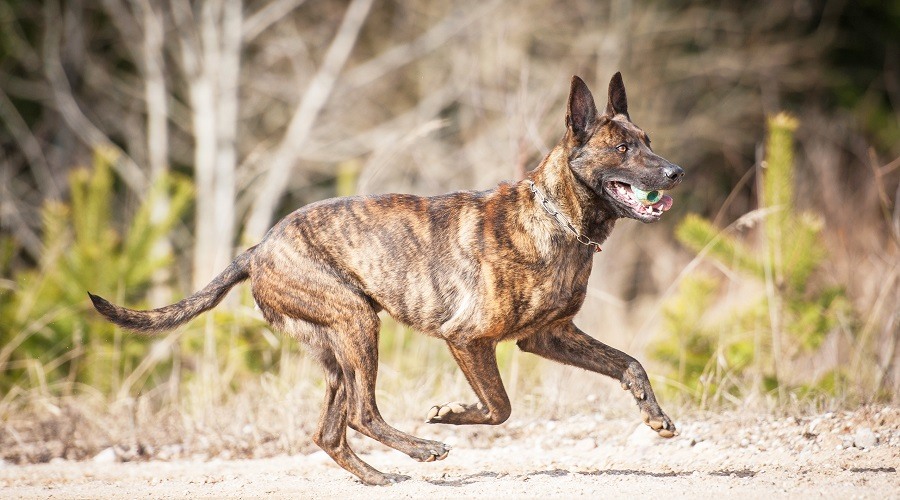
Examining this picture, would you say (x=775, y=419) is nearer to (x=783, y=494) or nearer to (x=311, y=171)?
(x=783, y=494)

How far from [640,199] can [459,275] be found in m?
0.97

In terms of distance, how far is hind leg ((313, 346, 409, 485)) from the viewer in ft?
17.2

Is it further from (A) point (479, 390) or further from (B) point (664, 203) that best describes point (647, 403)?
(B) point (664, 203)

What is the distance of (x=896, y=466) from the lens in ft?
16.0

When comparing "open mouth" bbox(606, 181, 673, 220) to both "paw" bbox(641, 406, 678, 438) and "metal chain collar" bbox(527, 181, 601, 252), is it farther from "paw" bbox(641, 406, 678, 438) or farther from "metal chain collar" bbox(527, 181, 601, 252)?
"paw" bbox(641, 406, 678, 438)

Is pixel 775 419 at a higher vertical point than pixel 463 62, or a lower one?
lower

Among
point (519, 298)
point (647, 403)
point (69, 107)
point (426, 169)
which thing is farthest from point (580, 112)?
point (69, 107)

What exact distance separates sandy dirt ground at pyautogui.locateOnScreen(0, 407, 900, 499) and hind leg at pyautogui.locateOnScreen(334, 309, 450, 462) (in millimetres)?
229

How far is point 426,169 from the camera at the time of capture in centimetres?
1341

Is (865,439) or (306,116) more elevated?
(306,116)

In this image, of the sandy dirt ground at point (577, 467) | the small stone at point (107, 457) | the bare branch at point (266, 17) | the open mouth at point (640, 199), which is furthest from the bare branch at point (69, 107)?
the open mouth at point (640, 199)

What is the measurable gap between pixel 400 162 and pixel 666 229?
4.24m

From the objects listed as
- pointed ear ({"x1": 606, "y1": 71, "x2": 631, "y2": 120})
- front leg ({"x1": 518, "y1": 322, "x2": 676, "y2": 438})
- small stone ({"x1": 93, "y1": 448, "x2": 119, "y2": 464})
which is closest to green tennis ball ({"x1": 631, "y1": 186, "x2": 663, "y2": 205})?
pointed ear ({"x1": 606, "y1": 71, "x2": 631, "y2": 120})

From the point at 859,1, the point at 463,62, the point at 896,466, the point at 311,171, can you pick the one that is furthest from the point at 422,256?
the point at 859,1
